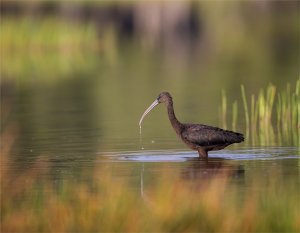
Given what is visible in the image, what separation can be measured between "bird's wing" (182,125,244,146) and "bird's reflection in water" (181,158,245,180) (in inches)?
11.4

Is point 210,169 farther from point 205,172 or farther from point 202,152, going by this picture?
point 202,152

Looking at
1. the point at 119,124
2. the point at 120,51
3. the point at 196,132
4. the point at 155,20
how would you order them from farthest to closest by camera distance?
the point at 155,20
the point at 120,51
the point at 119,124
the point at 196,132

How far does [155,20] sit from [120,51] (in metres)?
29.6

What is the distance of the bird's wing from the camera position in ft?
57.9

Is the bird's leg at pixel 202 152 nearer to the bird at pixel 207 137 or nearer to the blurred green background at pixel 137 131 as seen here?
the bird at pixel 207 137

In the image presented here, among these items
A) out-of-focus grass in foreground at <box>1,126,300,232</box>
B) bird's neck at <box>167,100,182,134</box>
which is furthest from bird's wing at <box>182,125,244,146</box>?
out-of-focus grass in foreground at <box>1,126,300,232</box>

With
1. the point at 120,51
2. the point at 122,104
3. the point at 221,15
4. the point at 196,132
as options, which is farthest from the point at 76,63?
the point at 221,15

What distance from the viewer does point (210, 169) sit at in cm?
1669

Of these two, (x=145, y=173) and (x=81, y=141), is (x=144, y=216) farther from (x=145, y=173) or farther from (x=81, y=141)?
(x=81, y=141)

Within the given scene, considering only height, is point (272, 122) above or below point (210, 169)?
above

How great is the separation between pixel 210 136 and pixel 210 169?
111 cm

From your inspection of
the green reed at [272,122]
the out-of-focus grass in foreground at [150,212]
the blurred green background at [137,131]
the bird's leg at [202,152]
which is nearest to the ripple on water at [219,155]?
the blurred green background at [137,131]

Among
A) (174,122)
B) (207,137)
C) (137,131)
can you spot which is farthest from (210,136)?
(137,131)

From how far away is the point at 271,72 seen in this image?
41.2 meters
